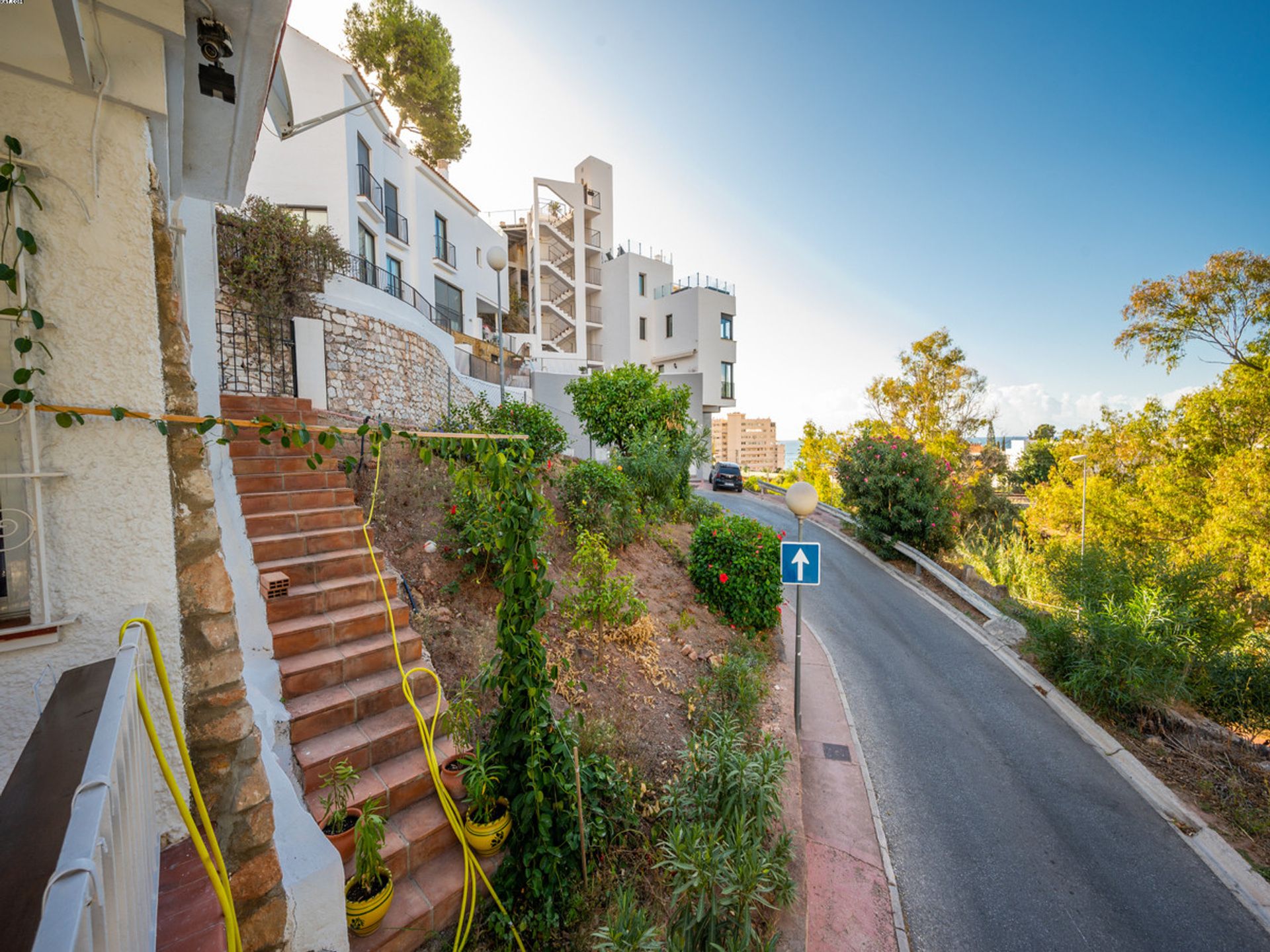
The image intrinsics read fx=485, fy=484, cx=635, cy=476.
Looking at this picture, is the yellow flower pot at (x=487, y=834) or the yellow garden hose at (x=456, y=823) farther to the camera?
the yellow flower pot at (x=487, y=834)

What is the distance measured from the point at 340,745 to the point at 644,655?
347 centimetres

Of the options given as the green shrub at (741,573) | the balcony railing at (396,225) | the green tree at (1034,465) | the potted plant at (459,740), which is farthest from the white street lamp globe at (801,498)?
the green tree at (1034,465)

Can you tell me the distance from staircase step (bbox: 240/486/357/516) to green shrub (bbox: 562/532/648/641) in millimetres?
2575

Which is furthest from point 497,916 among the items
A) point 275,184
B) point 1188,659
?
point 275,184

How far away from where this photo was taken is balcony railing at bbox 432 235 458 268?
744 inches

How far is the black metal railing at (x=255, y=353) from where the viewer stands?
25.8 feet

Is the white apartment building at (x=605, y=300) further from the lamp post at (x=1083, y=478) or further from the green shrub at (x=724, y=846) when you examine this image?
the green shrub at (x=724, y=846)

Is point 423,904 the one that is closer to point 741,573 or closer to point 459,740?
point 459,740

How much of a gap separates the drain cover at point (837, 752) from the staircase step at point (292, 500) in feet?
20.3

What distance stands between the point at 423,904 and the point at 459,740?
33.5 inches

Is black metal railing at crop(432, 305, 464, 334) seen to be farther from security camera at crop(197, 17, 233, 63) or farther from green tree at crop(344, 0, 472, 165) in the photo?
security camera at crop(197, 17, 233, 63)

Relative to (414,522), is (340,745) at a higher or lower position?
lower

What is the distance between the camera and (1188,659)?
647 cm

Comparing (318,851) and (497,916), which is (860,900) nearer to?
(497,916)
